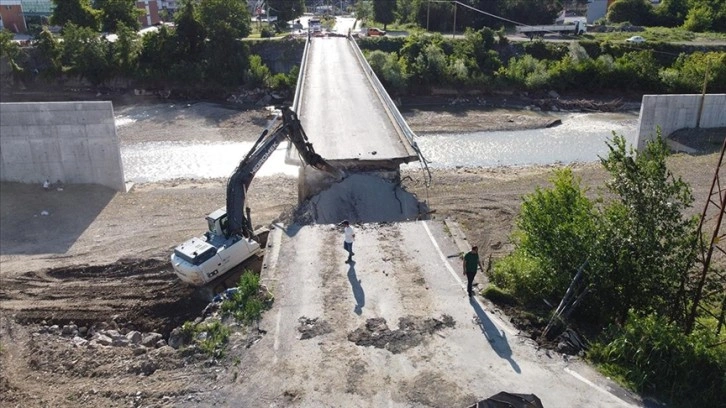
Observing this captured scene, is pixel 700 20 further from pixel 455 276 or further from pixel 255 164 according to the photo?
pixel 255 164

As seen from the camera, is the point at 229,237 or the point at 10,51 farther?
the point at 10,51

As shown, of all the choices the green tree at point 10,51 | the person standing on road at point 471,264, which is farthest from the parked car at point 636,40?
the green tree at point 10,51

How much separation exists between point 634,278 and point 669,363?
1951mm

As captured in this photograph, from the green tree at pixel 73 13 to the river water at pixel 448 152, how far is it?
68.1 feet

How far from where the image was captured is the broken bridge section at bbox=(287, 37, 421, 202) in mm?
20750

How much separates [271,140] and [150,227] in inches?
304

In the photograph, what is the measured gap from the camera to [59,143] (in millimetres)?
25562

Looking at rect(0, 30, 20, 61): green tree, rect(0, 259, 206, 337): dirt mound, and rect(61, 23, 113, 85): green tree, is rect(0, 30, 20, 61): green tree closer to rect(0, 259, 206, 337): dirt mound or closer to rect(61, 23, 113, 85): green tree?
rect(61, 23, 113, 85): green tree

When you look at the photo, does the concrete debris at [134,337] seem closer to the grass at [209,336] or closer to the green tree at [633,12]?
the grass at [209,336]

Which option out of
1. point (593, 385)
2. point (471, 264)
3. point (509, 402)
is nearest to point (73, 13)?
point (471, 264)

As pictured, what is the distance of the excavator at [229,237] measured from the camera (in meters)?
15.3

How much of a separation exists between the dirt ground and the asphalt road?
5.04ft

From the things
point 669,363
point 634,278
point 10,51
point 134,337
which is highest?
point 10,51

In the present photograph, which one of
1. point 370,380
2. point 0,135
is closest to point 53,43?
point 0,135
